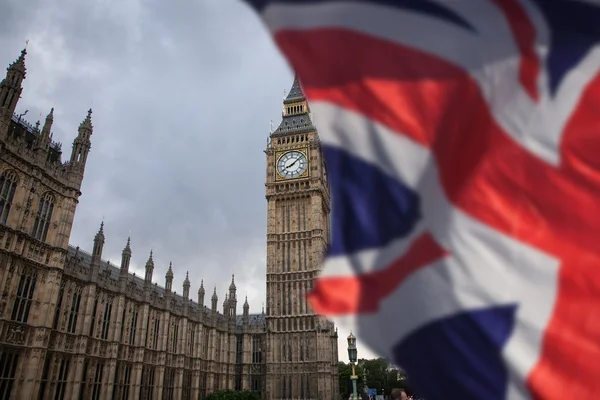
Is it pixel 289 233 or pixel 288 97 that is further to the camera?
pixel 288 97

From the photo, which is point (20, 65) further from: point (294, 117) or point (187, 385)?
point (294, 117)

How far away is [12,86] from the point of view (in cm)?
2909

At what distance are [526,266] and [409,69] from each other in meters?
2.48

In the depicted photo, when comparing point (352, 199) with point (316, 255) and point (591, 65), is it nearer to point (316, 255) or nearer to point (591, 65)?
point (591, 65)

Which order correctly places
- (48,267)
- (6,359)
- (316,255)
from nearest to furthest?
(6,359) → (48,267) → (316,255)

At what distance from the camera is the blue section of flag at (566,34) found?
15.8 ft

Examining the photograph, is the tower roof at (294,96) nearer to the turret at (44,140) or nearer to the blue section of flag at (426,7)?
the turret at (44,140)

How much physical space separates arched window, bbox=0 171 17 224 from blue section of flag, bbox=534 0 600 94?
3064 centimetres

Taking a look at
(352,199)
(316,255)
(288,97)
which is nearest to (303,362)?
(316,255)

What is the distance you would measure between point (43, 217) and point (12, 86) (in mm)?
8540

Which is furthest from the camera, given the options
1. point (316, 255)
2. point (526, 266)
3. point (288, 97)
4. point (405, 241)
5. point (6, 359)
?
point (288, 97)

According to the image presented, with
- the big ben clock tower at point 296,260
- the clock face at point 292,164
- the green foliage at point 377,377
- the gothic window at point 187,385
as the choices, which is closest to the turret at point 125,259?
the gothic window at point 187,385

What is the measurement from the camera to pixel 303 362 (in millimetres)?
54688

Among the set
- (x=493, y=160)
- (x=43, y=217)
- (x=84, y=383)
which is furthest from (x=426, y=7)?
(x=84, y=383)
